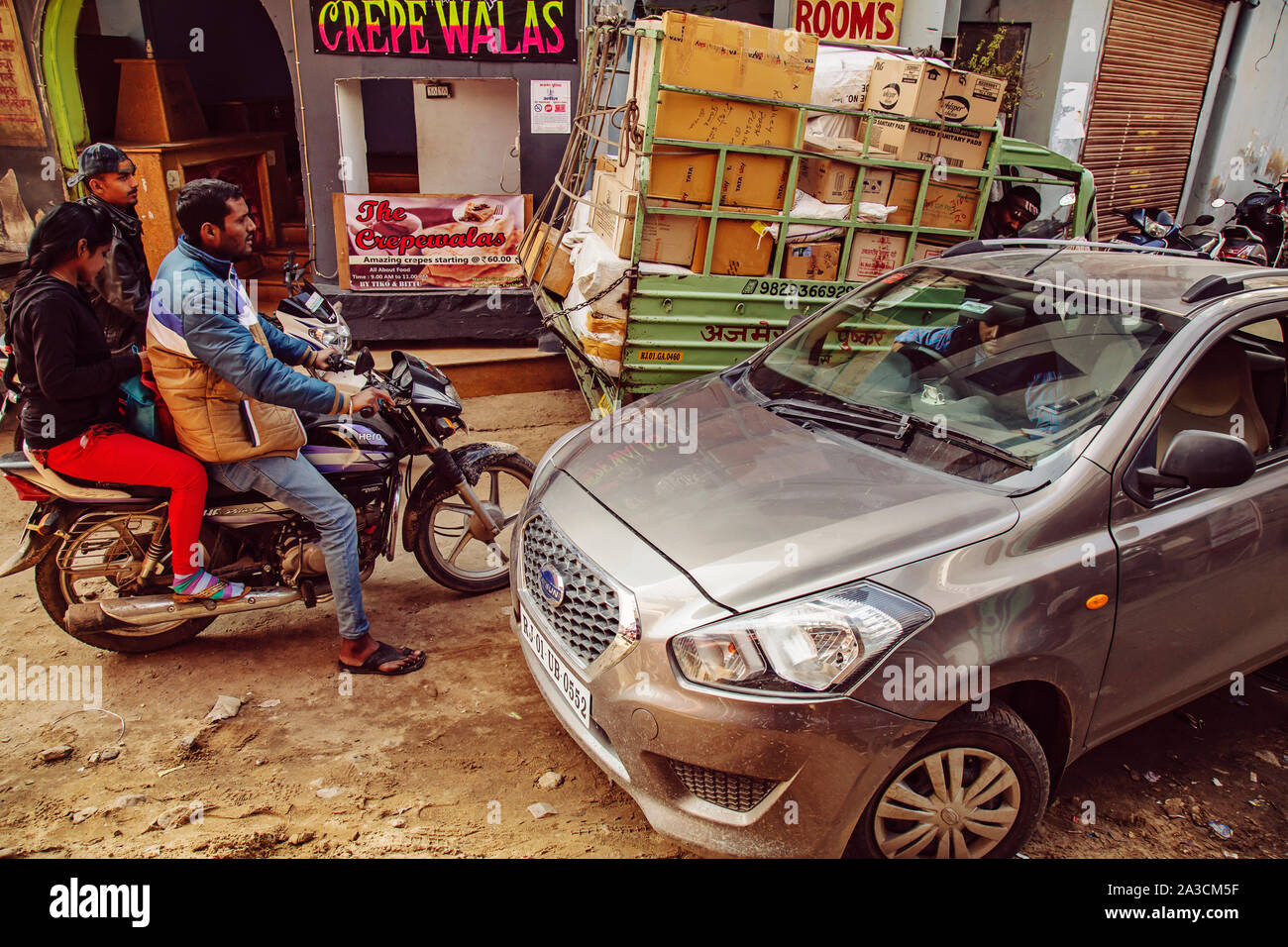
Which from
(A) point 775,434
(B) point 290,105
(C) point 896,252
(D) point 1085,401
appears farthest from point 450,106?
(D) point 1085,401

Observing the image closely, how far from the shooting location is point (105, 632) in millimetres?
3473

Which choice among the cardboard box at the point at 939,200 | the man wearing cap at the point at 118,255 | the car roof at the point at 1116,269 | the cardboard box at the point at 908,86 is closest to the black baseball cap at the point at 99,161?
the man wearing cap at the point at 118,255

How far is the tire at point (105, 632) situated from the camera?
3.39m

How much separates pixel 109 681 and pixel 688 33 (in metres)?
4.07

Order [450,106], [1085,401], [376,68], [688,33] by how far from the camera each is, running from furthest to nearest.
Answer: [450,106] → [376,68] → [688,33] → [1085,401]

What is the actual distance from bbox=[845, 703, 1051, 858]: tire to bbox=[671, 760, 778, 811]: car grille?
0.29 meters

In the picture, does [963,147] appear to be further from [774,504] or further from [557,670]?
[557,670]

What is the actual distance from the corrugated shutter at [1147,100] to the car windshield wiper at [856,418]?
9064mm

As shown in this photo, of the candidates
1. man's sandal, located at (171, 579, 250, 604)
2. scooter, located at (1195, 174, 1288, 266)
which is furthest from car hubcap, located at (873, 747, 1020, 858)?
scooter, located at (1195, 174, 1288, 266)

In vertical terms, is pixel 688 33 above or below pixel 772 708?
above

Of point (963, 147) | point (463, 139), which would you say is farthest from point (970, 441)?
point (463, 139)

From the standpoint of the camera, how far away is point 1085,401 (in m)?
2.73

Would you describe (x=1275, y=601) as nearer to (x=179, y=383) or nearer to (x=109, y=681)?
(x=179, y=383)

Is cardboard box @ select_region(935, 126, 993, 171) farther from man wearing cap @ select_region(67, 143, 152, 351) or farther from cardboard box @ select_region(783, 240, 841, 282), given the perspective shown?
man wearing cap @ select_region(67, 143, 152, 351)
